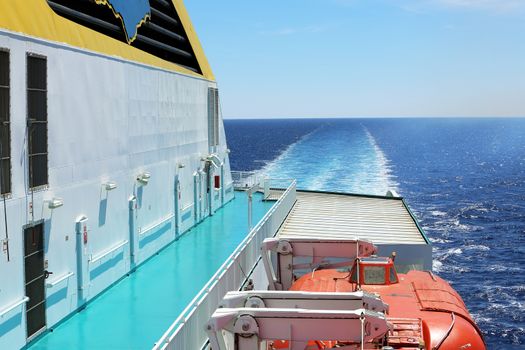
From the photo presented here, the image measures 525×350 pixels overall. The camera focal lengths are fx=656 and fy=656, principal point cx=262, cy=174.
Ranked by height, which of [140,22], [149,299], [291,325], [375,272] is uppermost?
[140,22]

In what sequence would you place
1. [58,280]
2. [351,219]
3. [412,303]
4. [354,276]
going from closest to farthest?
[58,280] → [412,303] → [354,276] → [351,219]

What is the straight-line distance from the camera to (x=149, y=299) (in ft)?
55.7

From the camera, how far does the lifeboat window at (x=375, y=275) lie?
18.8 metres

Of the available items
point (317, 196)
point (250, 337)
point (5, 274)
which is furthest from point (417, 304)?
point (317, 196)

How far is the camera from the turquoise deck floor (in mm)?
14055

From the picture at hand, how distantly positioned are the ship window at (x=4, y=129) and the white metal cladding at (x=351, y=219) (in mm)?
13201

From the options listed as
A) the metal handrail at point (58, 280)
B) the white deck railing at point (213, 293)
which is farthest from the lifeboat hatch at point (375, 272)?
the metal handrail at point (58, 280)

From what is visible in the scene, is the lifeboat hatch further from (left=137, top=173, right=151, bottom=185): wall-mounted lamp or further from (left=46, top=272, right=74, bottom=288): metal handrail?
(left=46, top=272, right=74, bottom=288): metal handrail

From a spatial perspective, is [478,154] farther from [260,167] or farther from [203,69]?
[203,69]

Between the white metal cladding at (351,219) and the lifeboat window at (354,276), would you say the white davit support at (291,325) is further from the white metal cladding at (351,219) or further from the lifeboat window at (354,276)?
the white metal cladding at (351,219)

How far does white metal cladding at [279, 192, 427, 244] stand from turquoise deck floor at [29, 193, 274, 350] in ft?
11.1

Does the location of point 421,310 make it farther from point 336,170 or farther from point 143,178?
point 336,170

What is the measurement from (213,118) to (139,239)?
11171mm

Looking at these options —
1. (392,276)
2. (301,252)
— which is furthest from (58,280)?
(392,276)
